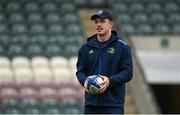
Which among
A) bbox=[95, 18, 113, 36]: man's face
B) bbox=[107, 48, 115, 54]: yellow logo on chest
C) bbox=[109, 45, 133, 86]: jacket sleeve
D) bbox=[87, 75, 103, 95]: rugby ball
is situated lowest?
bbox=[87, 75, 103, 95]: rugby ball

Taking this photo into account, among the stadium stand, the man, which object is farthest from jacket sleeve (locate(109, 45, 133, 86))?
the stadium stand

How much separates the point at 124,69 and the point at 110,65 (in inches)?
5.5

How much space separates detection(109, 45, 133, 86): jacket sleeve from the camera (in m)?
6.27

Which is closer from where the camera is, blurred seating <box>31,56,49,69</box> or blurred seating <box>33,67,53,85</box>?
blurred seating <box>33,67,53,85</box>

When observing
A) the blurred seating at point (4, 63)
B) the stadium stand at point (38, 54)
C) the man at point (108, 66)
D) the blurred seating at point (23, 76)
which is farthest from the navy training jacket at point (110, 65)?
the blurred seating at point (4, 63)

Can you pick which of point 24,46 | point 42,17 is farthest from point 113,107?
point 42,17

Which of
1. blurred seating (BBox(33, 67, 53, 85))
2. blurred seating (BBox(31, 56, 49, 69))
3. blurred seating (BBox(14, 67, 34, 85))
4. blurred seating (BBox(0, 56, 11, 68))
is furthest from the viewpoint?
blurred seating (BBox(31, 56, 49, 69))

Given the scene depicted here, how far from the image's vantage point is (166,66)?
13.9m

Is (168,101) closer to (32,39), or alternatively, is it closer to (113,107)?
(32,39)

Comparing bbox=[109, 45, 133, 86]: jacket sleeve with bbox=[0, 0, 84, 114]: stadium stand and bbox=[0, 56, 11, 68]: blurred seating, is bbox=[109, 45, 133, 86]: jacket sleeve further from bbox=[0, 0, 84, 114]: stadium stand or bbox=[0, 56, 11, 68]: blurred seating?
bbox=[0, 56, 11, 68]: blurred seating

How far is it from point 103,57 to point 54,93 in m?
6.26

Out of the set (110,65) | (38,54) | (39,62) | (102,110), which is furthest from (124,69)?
(38,54)

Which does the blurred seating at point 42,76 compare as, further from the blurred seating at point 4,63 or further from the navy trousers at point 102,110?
the navy trousers at point 102,110

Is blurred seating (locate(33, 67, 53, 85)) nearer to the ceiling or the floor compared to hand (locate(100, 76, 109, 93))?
nearer to the floor
